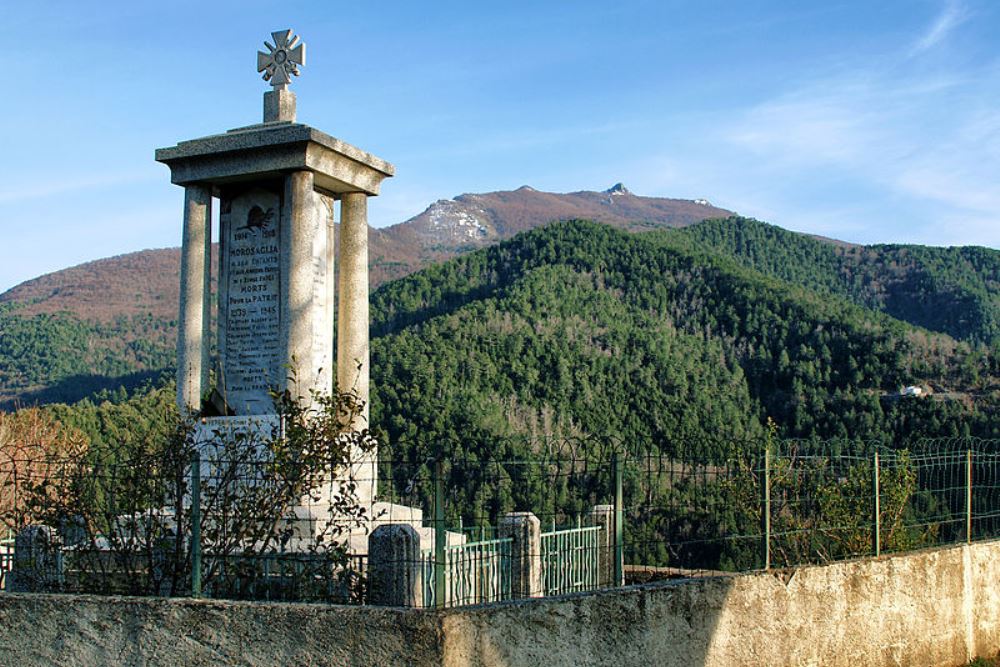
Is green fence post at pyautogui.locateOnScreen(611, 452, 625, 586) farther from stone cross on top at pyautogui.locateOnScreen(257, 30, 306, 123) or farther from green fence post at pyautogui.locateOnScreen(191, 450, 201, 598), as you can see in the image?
stone cross on top at pyautogui.locateOnScreen(257, 30, 306, 123)

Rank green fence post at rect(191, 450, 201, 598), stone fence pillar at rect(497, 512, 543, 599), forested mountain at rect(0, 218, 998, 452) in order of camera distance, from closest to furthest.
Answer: green fence post at rect(191, 450, 201, 598) → stone fence pillar at rect(497, 512, 543, 599) → forested mountain at rect(0, 218, 998, 452)

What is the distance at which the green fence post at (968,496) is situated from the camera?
866cm

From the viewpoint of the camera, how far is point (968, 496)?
8.74 m

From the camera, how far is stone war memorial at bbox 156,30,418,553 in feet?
34.1

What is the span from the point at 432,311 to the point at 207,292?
8412 cm

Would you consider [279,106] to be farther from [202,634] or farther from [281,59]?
[202,634]

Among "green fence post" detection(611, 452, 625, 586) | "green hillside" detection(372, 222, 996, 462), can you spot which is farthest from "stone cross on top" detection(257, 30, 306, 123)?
"green hillside" detection(372, 222, 996, 462)

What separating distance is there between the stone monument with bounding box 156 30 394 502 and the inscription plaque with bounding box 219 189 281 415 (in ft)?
0.04

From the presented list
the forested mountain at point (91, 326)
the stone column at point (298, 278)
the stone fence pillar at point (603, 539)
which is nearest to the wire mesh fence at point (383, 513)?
the stone fence pillar at point (603, 539)

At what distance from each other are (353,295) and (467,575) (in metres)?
4.79

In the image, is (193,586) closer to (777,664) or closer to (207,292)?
(777,664)

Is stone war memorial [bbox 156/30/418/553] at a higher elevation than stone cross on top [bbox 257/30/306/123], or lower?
lower

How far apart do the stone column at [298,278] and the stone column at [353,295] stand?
23.4 inches

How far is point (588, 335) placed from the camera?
8506 centimetres
